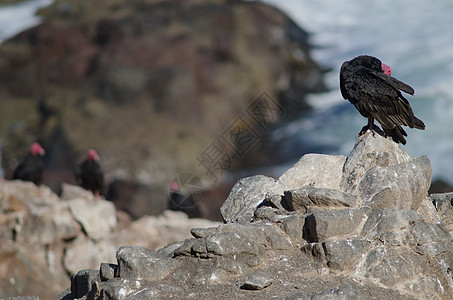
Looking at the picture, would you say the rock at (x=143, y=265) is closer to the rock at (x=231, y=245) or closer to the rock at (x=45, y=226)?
the rock at (x=231, y=245)

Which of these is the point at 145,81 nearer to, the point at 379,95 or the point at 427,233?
the point at 379,95

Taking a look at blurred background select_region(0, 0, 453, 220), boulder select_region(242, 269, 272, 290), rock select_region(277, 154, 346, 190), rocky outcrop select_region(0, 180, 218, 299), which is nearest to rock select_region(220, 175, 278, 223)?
rock select_region(277, 154, 346, 190)

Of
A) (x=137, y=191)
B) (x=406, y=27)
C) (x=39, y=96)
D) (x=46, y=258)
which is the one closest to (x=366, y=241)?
(x=46, y=258)

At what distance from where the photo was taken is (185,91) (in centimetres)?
2855

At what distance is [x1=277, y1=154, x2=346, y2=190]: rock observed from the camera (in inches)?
324

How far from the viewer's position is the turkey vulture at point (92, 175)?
17938 millimetres

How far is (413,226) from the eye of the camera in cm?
738

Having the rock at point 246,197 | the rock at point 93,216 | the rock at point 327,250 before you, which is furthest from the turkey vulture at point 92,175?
the rock at point 327,250

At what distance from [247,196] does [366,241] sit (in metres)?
2.05

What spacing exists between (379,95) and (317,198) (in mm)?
1641

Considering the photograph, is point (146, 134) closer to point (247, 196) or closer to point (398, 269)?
point (247, 196)

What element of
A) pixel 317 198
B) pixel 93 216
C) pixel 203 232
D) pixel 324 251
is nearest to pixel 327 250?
pixel 324 251

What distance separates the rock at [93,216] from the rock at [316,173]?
28.9 ft

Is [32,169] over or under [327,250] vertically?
under
